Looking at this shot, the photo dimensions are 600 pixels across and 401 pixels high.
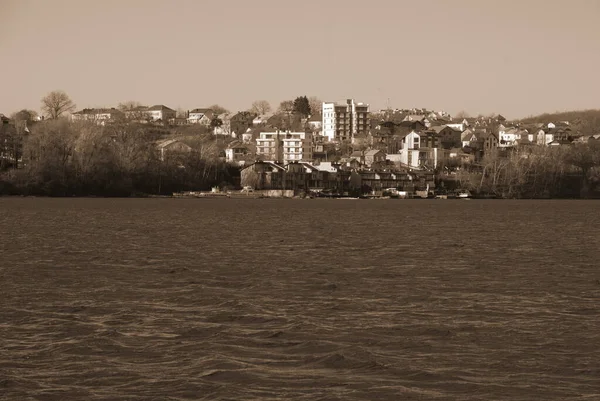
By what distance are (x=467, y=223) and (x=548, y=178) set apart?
7747 centimetres

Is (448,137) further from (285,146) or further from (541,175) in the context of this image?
(541,175)

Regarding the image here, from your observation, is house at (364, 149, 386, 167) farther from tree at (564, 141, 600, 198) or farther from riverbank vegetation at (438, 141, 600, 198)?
tree at (564, 141, 600, 198)

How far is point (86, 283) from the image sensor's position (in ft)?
82.6

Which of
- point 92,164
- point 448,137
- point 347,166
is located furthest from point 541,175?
point 92,164

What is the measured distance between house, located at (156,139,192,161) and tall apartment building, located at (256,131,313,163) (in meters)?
23.6

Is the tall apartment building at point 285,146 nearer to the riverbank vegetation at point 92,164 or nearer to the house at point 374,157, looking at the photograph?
the house at point 374,157

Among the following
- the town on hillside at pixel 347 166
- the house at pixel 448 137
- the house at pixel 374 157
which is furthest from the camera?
the house at pixel 448 137

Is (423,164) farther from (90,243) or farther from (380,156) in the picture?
(90,243)

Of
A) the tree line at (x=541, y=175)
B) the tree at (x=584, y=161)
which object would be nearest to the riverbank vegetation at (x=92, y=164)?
the tree line at (x=541, y=175)

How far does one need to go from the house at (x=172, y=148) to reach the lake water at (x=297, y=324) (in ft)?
295

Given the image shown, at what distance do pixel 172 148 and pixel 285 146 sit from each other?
2997 centimetres

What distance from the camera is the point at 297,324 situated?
18.5m

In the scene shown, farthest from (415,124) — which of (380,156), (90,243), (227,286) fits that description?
(227,286)

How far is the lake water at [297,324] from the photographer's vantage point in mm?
14016
